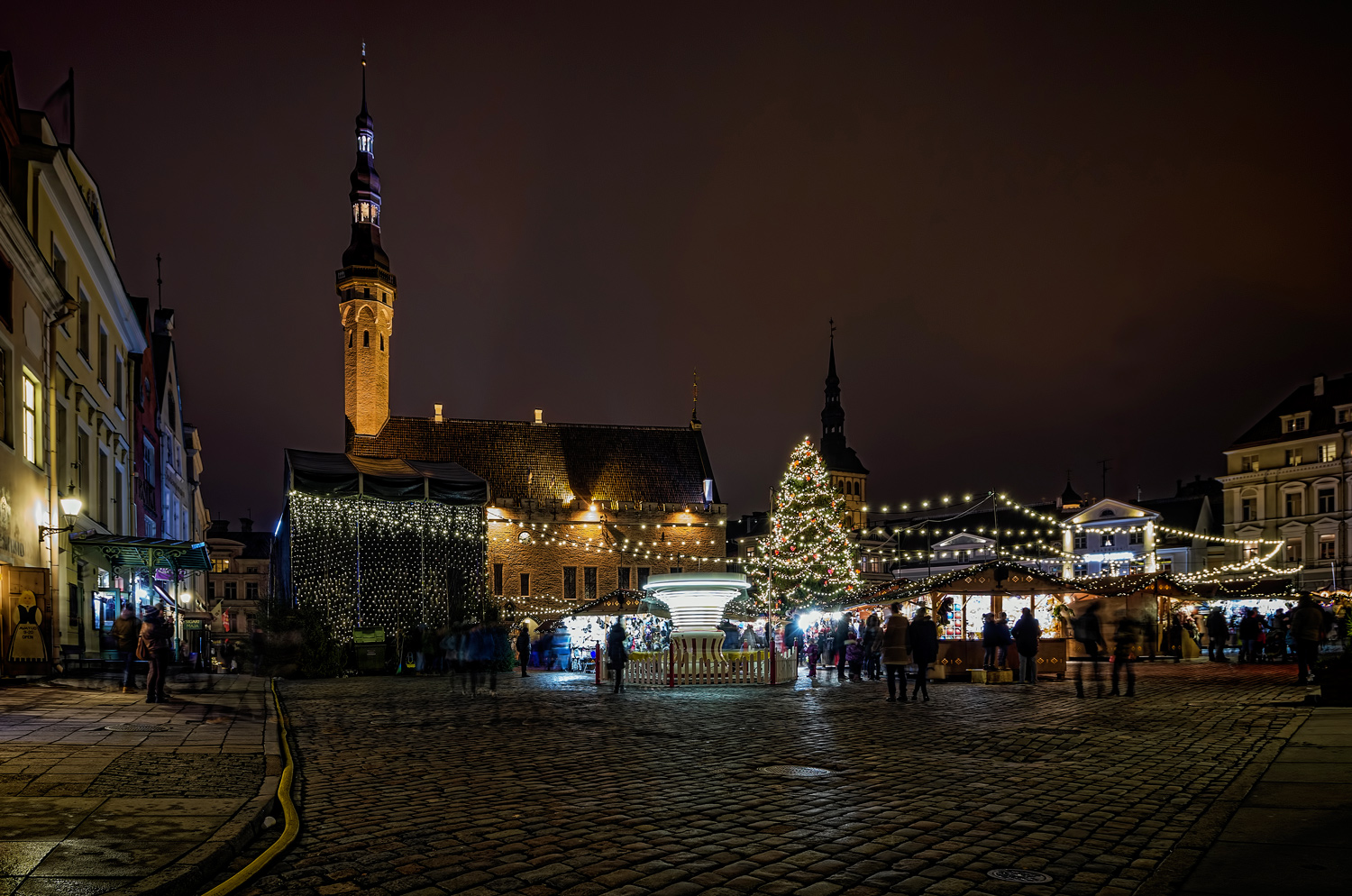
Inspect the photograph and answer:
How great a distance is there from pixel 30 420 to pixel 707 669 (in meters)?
13.0

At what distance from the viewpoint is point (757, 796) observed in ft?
25.1

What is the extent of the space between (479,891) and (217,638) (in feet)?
170

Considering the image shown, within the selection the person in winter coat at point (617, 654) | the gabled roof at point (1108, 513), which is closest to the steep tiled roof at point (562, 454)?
→ the gabled roof at point (1108, 513)

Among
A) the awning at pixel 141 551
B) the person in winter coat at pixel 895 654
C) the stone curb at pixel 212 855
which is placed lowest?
the person in winter coat at pixel 895 654

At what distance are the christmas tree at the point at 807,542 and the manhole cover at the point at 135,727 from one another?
34.5m

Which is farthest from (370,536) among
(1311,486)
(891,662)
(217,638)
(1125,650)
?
(1311,486)

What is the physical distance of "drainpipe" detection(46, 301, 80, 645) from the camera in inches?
750

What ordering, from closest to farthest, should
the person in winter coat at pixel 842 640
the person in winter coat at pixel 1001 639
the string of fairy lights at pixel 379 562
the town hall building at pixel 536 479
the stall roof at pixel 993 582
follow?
the person in winter coat at pixel 1001 639
the person in winter coat at pixel 842 640
the stall roof at pixel 993 582
the string of fairy lights at pixel 379 562
the town hall building at pixel 536 479

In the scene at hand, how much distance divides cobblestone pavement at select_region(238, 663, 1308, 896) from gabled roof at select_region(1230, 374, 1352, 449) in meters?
49.0

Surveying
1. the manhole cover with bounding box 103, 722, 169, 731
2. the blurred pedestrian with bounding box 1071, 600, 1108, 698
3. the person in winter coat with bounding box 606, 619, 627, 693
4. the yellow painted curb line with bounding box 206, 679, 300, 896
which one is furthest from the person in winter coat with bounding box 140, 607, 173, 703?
the blurred pedestrian with bounding box 1071, 600, 1108, 698

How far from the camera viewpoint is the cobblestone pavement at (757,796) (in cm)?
541

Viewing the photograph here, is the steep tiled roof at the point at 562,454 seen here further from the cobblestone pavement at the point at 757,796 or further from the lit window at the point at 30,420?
the cobblestone pavement at the point at 757,796

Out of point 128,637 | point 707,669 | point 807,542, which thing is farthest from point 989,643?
point 807,542

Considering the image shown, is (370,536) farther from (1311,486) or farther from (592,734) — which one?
(1311,486)
